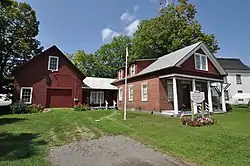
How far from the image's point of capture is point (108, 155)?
224 inches

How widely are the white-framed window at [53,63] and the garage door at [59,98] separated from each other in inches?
100

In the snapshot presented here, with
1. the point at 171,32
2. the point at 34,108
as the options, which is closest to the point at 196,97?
the point at 34,108

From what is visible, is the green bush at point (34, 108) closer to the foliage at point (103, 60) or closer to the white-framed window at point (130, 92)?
the white-framed window at point (130, 92)

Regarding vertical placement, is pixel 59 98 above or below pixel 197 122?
above

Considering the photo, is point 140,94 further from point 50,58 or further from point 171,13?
point 171,13

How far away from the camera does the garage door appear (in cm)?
2076

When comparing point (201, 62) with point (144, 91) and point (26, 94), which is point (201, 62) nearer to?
point (144, 91)

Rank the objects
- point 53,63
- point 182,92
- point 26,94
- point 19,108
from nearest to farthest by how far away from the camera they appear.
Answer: point 19,108, point 182,92, point 26,94, point 53,63

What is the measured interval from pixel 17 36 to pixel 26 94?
33.5ft

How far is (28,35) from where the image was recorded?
2591cm

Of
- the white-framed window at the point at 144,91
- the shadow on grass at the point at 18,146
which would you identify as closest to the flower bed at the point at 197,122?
the white-framed window at the point at 144,91

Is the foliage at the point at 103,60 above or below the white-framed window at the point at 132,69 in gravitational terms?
above

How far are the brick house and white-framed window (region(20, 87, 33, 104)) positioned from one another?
11046 millimetres

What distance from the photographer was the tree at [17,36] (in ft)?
78.7
